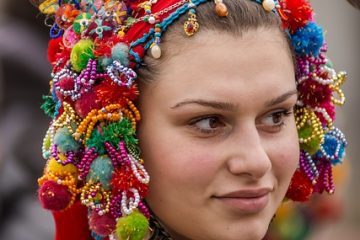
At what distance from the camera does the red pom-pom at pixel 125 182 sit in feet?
8.37

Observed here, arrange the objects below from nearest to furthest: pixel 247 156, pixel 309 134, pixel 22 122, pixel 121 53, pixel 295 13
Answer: pixel 247 156 < pixel 121 53 < pixel 295 13 < pixel 309 134 < pixel 22 122

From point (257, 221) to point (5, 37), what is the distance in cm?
194

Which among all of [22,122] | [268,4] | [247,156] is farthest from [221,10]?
[22,122]

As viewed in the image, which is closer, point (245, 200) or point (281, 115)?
point (245, 200)

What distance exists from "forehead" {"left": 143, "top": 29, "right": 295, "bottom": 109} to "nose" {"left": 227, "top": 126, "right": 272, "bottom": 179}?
4.5 inches

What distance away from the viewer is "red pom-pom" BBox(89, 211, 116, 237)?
8.66ft

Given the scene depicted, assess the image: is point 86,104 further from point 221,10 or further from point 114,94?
point 221,10

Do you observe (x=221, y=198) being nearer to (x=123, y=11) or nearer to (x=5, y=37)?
(x=123, y=11)

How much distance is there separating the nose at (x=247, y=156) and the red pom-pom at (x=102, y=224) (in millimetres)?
420

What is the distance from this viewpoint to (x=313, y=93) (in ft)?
9.41

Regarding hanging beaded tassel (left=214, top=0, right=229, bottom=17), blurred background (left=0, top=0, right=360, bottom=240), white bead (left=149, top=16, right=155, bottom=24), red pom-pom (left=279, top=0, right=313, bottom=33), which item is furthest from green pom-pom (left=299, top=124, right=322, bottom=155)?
blurred background (left=0, top=0, right=360, bottom=240)

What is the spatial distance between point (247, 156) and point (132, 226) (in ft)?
1.33

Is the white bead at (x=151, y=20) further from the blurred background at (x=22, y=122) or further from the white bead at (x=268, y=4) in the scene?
the blurred background at (x=22, y=122)

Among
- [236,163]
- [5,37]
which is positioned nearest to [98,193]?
[236,163]
